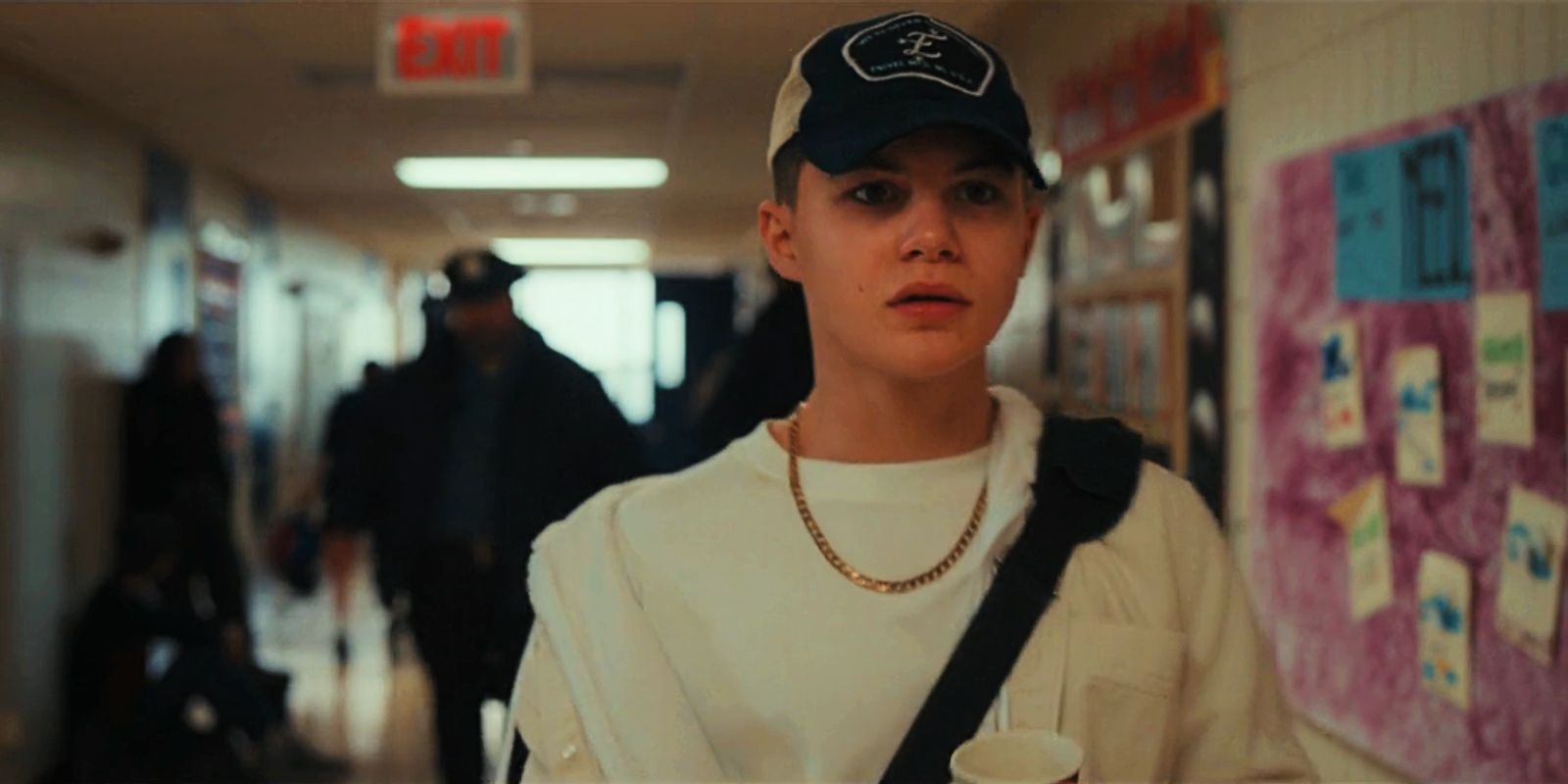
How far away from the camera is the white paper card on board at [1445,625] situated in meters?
2.21

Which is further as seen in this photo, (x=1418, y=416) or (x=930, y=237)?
(x=1418, y=416)

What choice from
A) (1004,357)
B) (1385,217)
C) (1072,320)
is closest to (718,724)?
(1385,217)

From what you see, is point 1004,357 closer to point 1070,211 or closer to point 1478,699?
point 1070,211

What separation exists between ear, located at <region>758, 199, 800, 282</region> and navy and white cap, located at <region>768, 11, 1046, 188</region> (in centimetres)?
5

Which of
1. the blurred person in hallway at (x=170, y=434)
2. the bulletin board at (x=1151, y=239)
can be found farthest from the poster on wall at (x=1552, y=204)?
the blurred person in hallway at (x=170, y=434)

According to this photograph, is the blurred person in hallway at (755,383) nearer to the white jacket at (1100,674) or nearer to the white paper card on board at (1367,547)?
the white paper card on board at (1367,547)

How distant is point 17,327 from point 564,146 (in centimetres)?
250

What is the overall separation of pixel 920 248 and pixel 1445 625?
65.9 inches

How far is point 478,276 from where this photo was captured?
3.01 m

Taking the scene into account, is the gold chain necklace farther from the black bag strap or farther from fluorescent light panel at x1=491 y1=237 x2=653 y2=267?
fluorescent light panel at x1=491 y1=237 x2=653 y2=267

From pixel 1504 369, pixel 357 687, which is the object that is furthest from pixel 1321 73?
pixel 357 687

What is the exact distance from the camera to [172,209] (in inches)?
281

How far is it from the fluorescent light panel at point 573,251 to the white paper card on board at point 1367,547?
884cm

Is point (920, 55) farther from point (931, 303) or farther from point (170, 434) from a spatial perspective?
point (170, 434)
